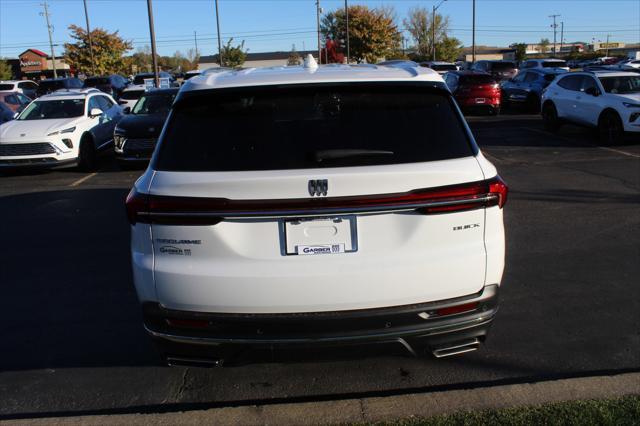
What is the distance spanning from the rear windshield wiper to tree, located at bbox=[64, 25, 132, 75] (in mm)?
60727

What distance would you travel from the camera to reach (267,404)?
3521 millimetres

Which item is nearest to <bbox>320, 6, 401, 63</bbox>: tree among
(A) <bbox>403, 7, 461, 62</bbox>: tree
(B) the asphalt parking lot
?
(A) <bbox>403, 7, 461, 62</bbox>: tree

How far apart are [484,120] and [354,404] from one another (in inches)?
750

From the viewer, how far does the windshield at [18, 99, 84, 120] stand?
45.6 feet

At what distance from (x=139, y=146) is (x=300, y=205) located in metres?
10.3

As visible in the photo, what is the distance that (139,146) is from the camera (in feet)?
40.9

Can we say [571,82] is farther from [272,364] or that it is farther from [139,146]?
[272,364]

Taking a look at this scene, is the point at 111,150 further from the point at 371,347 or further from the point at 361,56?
the point at 361,56

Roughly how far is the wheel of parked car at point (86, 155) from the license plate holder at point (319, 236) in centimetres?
1136

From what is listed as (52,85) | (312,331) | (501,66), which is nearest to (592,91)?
(312,331)

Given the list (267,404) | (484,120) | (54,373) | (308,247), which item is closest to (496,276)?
(308,247)

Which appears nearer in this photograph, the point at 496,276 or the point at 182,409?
the point at 496,276

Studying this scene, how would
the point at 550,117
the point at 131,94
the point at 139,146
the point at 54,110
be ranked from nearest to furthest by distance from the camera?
the point at 139,146
the point at 54,110
the point at 550,117
the point at 131,94

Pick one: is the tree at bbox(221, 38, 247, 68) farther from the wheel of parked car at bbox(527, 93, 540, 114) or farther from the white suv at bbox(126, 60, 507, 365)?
the white suv at bbox(126, 60, 507, 365)
